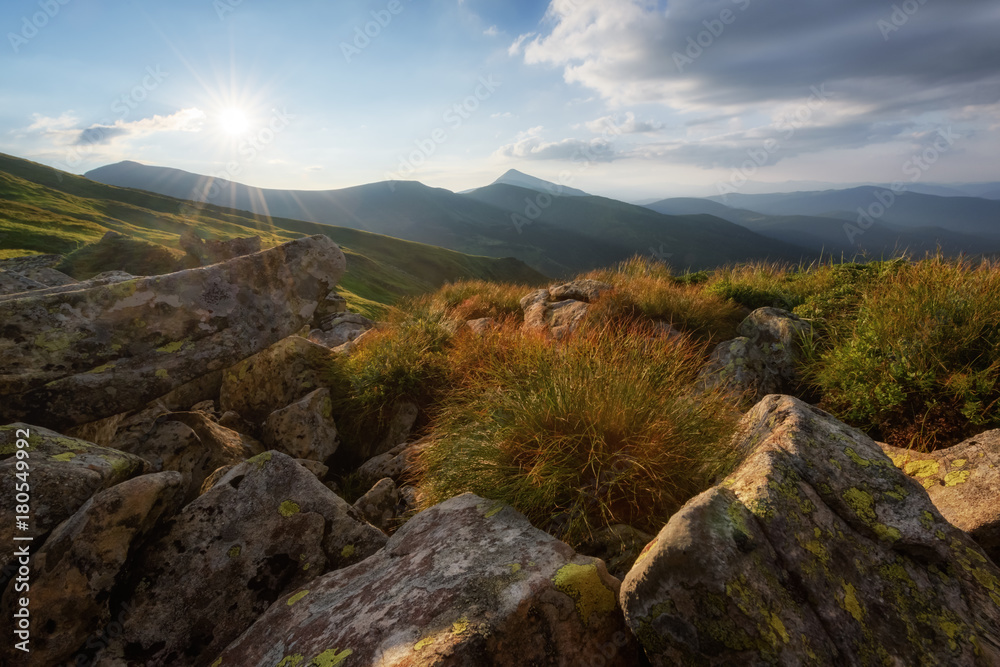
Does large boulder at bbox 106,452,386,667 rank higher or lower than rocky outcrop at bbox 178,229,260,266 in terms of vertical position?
lower

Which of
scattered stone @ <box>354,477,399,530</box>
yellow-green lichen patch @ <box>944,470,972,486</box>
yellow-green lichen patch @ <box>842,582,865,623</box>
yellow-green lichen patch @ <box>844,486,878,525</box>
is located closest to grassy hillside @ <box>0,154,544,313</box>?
scattered stone @ <box>354,477,399,530</box>

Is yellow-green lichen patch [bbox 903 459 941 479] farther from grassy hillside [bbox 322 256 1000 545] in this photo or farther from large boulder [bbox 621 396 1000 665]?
large boulder [bbox 621 396 1000 665]

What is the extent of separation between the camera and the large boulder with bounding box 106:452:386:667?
367 cm

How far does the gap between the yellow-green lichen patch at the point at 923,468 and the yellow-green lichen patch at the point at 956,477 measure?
13cm

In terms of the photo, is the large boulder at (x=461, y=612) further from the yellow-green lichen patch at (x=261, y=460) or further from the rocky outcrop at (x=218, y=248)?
the rocky outcrop at (x=218, y=248)

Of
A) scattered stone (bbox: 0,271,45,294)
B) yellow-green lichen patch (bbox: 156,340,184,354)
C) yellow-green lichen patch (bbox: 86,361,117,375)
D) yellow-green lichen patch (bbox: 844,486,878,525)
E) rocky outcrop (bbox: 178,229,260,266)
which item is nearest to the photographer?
yellow-green lichen patch (bbox: 844,486,878,525)

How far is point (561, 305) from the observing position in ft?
39.7

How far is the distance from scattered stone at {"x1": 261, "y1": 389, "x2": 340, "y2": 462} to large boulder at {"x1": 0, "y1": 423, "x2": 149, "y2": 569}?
2857 mm

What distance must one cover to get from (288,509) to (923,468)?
632cm

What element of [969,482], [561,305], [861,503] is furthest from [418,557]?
[561,305]

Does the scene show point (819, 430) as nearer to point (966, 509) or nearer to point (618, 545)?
point (966, 509)

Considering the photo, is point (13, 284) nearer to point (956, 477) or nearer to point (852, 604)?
point (852, 604)

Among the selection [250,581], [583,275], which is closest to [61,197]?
[583,275]

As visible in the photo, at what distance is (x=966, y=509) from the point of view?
3879 millimetres
